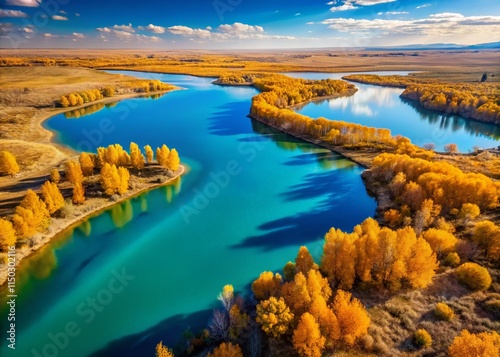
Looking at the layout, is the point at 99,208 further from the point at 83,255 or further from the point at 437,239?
the point at 437,239

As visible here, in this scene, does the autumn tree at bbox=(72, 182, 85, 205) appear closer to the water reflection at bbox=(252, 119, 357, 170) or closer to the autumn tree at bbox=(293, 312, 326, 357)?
the autumn tree at bbox=(293, 312, 326, 357)

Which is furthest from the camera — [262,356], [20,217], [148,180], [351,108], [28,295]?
[351,108]

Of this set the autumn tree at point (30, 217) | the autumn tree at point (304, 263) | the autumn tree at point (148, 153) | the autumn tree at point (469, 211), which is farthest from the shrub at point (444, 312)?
the autumn tree at point (148, 153)

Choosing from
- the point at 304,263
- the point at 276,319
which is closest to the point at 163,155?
the point at 304,263

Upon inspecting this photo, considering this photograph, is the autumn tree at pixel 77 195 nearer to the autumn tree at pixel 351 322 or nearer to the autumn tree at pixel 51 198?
the autumn tree at pixel 51 198

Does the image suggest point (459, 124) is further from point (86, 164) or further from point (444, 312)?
point (86, 164)

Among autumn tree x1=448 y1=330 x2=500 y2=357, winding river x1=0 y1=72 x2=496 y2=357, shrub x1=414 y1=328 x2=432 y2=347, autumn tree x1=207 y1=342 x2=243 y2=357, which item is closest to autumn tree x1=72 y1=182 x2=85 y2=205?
winding river x1=0 y1=72 x2=496 y2=357

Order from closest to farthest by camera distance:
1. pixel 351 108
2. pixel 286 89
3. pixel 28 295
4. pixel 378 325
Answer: pixel 378 325 < pixel 28 295 < pixel 351 108 < pixel 286 89


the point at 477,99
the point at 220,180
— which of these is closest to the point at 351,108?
the point at 477,99
